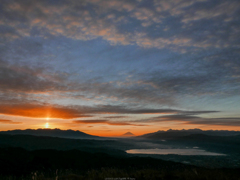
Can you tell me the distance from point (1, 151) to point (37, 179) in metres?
35.7

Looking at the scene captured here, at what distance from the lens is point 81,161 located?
4431 cm

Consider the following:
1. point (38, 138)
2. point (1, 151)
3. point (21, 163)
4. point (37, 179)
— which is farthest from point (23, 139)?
point (37, 179)

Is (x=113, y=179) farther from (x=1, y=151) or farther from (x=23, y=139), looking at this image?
(x=23, y=139)

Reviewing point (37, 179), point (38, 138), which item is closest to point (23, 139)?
point (38, 138)

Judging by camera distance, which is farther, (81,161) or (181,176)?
(81,161)

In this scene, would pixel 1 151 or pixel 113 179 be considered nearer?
pixel 113 179

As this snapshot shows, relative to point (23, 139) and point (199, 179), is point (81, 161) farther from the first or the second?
point (23, 139)

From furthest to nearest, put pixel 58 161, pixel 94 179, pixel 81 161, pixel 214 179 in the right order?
pixel 81 161 < pixel 58 161 < pixel 94 179 < pixel 214 179

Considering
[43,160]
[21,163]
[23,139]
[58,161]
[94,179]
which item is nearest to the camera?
[94,179]

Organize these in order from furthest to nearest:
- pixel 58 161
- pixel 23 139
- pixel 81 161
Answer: pixel 23 139
pixel 81 161
pixel 58 161

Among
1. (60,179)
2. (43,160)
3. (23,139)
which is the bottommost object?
(23,139)

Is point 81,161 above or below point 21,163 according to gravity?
below

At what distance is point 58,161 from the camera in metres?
38.8

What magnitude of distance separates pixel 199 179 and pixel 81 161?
4145 centimetres
